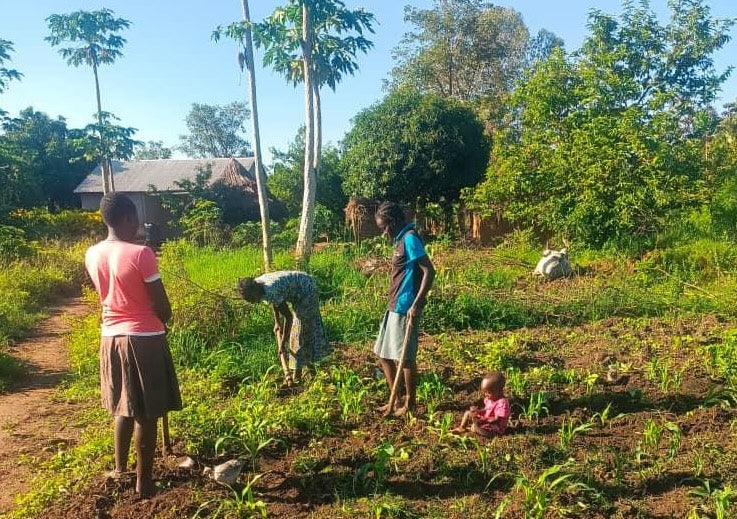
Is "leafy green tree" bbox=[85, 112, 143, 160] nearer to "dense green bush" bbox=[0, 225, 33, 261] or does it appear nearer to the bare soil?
"dense green bush" bbox=[0, 225, 33, 261]

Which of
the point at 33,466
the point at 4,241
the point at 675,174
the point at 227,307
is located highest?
the point at 675,174

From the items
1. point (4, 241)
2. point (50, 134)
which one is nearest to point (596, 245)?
point (4, 241)

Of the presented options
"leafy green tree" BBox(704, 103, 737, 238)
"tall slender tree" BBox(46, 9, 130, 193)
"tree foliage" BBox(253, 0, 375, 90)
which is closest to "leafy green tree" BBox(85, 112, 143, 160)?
"tall slender tree" BBox(46, 9, 130, 193)

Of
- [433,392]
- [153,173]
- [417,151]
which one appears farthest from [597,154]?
[153,173]

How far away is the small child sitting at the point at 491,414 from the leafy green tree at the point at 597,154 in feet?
21.6

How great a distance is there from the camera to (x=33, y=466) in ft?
12.3

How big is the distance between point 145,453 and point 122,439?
0.19 m

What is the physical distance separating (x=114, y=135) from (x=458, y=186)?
593 inches

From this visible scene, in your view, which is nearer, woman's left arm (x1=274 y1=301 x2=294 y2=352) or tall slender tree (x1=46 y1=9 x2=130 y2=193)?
woman's left arm (x1=274 y1=301 x2=294 y2=352)

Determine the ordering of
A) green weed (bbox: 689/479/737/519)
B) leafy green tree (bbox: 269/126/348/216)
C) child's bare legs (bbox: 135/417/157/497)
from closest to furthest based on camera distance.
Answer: green weed (bbox: 689/479/737/519) < child's bare legs (bbox: 135/417/157/497) < leafy green tree (bbox: 269/126/348/216)

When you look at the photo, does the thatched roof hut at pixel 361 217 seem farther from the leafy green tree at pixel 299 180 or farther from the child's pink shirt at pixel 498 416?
the child's pink shirt at pixel 498 416

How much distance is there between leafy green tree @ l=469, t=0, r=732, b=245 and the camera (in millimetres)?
9367

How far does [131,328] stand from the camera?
2967mm

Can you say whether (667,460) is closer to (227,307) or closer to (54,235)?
(227,307)
